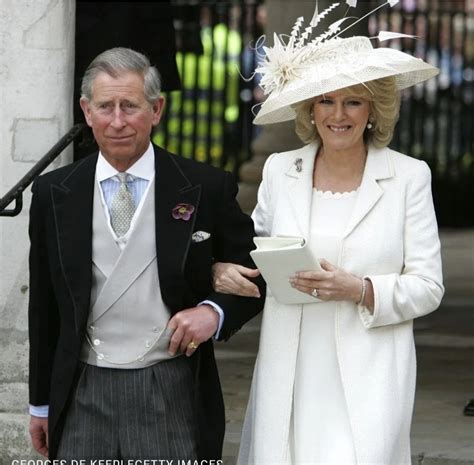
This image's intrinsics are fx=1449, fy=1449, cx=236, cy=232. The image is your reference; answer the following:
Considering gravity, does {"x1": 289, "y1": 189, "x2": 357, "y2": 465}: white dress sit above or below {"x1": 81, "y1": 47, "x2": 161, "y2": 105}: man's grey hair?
below

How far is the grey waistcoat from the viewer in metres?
4.46

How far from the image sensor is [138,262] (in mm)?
4465

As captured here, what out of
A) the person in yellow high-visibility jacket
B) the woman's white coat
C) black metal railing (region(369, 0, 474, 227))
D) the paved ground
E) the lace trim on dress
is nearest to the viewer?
the woman's white coat

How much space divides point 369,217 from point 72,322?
1017mm

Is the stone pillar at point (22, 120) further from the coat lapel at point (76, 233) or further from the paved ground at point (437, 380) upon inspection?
the coat lapel at point (76, 233)

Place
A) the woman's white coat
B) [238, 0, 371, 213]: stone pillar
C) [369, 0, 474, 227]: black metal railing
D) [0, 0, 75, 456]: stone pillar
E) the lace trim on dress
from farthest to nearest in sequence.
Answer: [369, 0, 474, 227]: black metal railing → [238, 0, 371, 213]: stone pillar → [0, 0, 75, 456]: stone pillar → the lace trim on dress → the woman's white coat

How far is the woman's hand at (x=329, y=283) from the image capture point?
4500 mm

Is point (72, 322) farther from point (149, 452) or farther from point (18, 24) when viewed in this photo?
point (18, 24)

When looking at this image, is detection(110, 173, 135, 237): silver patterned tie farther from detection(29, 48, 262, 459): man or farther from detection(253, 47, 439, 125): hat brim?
detection(253, 47, 439, 125): hat brim

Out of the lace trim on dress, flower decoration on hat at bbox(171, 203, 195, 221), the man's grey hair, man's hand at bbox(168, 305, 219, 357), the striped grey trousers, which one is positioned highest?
the man's grey hair

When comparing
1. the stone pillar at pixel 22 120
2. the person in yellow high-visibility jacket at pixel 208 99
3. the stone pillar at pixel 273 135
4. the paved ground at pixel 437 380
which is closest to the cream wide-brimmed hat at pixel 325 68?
the stone pillar at pixel 22 120

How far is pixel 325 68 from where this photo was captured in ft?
15.6

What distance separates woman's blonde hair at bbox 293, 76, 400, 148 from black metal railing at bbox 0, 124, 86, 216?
139cm

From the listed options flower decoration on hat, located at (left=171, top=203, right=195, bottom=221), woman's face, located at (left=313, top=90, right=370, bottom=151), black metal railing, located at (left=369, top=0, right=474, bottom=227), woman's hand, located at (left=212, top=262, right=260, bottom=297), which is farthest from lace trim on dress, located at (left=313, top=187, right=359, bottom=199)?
black metal railing, located at (left=369, top=0, right=474, bottom=227)
